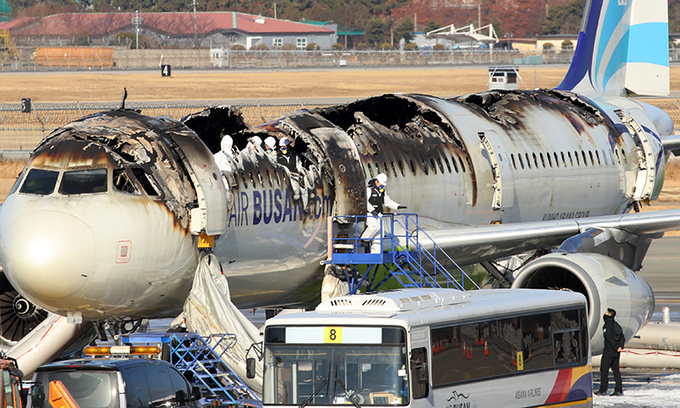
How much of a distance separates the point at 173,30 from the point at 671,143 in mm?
133168

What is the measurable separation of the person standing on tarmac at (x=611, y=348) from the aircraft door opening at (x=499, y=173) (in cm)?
440

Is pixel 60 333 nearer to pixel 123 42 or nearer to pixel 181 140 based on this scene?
pixel 181 140

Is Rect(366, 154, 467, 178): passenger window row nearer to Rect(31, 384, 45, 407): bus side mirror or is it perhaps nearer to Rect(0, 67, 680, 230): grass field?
Rect(31, 384, 45, 407): bus side mirror

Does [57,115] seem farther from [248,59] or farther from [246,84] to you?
[248,59]

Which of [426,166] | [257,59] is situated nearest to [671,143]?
[426,166]

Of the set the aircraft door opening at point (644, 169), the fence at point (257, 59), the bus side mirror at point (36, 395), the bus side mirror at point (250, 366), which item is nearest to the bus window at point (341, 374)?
the bus side mirror at point (250, 366)

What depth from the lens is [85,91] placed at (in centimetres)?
8056

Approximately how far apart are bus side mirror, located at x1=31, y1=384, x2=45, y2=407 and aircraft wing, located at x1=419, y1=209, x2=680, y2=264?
795cm

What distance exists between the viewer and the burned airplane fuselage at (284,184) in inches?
572

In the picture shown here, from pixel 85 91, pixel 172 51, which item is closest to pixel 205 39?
pixel 172 51

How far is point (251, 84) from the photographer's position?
8825 centimetres

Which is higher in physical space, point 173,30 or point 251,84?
point 173,30

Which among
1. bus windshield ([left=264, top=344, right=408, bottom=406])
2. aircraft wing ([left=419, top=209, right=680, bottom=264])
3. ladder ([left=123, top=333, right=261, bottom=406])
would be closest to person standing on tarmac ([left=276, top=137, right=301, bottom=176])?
aircraft wing ([left=419, top=209, right=680, bottom=264])

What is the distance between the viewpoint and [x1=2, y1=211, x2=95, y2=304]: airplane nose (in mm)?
14031
